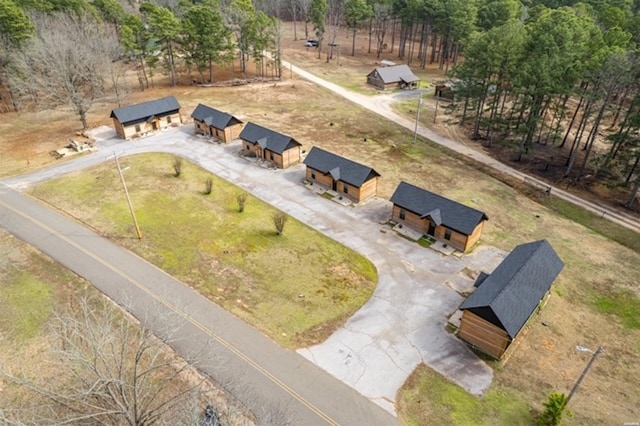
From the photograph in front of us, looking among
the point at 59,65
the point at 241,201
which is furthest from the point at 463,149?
the point at 59,65

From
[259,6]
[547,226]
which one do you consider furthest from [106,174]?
[259,6]

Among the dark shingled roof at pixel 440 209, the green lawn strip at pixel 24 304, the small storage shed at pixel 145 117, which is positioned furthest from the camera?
the small storage shed at pixel 145 117

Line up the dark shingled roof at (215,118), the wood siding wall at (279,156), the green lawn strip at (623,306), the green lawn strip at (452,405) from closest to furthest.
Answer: the green lawn strip at (452,405), the green lawn strip at (623,306), the wood siding wall at (279,156), the dark shingled roof at (215,118)

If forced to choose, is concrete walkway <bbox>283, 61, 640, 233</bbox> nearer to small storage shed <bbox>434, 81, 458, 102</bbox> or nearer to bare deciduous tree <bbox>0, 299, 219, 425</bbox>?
small storage shed <bbox>434, 81, 458, 102</bbox>

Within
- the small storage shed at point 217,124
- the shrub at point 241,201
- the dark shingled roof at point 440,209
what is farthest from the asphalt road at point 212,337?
the small storage shed at point 217,124

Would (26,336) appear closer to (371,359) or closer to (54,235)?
(54,235)

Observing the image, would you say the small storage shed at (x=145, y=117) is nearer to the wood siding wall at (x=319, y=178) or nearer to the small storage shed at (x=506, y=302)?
the wood siding wall at (x=319, y=178)

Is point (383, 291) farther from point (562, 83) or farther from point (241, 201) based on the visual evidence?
point (562, 83)
